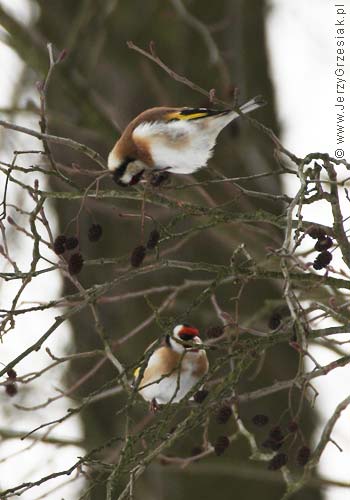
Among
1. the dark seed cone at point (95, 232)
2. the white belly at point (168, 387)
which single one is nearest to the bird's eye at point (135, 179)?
the dark seed cone at point (95, 232)

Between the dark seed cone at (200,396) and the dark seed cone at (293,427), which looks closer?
the dark seed cone at (293,427)

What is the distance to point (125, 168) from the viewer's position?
319 centimetres

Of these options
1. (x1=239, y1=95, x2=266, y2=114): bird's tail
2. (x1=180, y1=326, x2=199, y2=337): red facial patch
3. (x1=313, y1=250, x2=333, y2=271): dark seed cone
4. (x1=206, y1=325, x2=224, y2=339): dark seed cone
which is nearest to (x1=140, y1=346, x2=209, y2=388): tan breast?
(x1=180, y1=326, x2=199, y2=337): red facial patch

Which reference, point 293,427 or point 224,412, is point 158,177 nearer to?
point 224,412

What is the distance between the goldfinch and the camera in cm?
325

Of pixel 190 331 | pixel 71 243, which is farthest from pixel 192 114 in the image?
pixel 71 243

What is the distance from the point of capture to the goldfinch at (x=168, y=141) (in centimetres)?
325

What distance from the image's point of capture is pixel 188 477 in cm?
531

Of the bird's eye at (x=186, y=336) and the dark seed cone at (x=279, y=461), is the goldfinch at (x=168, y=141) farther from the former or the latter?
the dark seed cone at (x=279, y=461)

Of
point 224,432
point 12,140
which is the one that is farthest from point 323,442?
point 12,140

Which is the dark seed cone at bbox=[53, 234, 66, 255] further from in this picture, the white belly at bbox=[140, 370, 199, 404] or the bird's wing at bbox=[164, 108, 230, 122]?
the white belly at bbox=[140, 370, 199, 404]

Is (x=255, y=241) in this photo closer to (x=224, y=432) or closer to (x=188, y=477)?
(x=224, y=432)

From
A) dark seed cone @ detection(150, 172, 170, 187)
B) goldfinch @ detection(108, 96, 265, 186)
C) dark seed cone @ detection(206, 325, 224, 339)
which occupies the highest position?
goldfinch @ detection(108, 96, 265, 186)

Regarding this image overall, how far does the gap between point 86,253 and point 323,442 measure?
10.2 feet
